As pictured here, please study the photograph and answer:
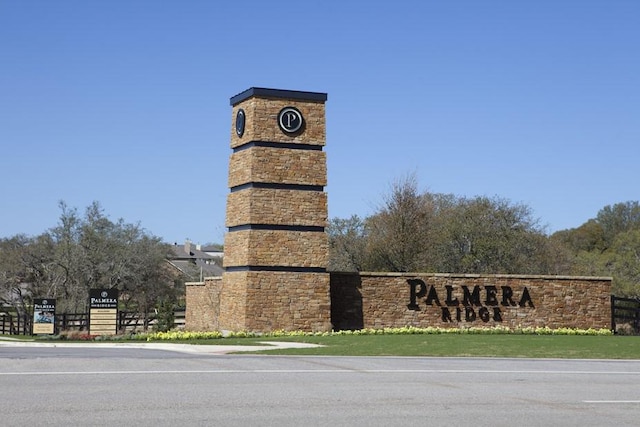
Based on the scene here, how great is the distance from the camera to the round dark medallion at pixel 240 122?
33469 mm

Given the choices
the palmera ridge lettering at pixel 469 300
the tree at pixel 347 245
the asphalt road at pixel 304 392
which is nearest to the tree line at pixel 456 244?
the tree at pixel 347 245

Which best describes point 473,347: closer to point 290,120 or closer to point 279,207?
point 279,207

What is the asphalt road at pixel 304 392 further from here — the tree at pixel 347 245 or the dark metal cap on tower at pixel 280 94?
the tree at pixel 347 245

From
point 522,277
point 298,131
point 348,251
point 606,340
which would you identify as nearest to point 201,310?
point 298,131

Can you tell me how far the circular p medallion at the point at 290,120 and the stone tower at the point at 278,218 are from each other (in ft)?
0.12

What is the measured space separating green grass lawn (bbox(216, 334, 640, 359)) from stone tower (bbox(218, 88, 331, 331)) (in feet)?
12.2

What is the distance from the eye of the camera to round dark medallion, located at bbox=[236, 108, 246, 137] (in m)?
33.5

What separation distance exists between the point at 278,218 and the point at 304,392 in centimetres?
1968

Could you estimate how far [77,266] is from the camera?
197 ft

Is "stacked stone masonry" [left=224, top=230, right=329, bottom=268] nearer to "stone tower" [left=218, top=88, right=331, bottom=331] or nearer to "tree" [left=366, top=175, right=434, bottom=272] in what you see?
"stone tower" [left=218, top=88, right=331, bottom=331]

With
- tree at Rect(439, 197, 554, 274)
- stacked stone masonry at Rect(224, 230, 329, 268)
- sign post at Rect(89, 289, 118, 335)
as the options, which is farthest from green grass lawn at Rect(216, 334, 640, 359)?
tree at Rect(439, 197, 554, 274)

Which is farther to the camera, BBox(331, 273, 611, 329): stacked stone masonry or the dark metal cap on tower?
BBox(331, 273, 611, 329): stacked stone masonry

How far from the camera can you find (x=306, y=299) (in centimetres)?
3278

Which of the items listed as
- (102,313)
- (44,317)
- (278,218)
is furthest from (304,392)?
(44,317)
